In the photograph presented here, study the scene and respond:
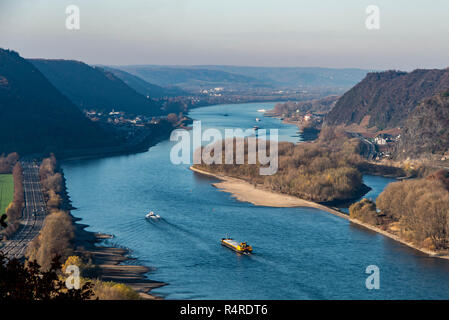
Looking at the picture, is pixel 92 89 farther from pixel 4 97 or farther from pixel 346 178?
pixel 346 178

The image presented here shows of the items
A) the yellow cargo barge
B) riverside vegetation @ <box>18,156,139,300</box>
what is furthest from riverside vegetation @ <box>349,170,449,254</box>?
riverside vegetation @ <box>18,156,139,300</box>

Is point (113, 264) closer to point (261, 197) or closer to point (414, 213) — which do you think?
point (414, 213)

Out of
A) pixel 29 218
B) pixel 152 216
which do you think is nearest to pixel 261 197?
pixel 152 216

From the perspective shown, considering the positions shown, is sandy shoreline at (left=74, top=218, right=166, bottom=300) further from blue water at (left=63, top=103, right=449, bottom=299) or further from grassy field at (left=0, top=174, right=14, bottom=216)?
grassy field at (left=0, top=174, right=14, bottom=216)

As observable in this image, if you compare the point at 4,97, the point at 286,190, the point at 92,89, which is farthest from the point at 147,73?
the point at 286,190

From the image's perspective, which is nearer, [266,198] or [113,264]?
[113,264]

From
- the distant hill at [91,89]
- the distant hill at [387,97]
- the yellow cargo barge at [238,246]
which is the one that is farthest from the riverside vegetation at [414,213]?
the distant hill at [91,89]
